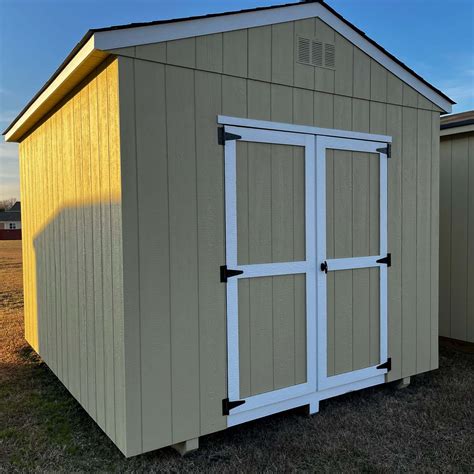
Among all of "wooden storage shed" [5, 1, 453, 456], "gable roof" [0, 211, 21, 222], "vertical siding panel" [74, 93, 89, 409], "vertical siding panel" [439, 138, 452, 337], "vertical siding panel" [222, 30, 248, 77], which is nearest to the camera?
"wooden storage shed" [5, 1, 453, 456]

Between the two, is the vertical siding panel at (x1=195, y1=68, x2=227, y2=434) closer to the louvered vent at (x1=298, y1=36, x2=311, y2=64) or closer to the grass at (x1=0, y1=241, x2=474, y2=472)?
the grass at (x1=0, y1=241, x2=474, y2=472)

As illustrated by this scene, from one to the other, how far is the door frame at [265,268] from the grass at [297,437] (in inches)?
9.8

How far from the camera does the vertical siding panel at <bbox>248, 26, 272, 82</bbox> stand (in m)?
3.01

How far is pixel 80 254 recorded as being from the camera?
3293mm

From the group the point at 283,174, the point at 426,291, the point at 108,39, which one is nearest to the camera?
the point at 108,39

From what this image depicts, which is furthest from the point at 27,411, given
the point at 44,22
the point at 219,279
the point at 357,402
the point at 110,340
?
the point at 44,22

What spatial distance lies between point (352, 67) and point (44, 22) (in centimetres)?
426

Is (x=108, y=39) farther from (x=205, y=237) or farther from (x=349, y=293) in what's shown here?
(x=349, y=293)

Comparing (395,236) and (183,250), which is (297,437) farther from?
(395,236)

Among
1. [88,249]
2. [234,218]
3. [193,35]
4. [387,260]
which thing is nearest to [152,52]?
[193,35]

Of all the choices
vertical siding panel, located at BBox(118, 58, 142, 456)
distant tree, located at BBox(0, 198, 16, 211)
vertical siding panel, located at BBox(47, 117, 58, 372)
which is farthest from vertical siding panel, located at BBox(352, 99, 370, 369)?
distant tree, located at BBox(0, 198, 16, 211)

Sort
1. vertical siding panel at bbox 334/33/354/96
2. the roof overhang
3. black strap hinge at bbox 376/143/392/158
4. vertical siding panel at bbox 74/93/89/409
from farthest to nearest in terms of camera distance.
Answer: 1. the roof overhang
2. black strap hinge at bbox 376/143/392/158
3. vertical siding panel at bbox 334/33/354/96
4. vertical siding panel at bbox 74/93/89/409

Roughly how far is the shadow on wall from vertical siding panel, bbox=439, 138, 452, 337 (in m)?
3.96

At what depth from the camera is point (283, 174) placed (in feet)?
10.4
